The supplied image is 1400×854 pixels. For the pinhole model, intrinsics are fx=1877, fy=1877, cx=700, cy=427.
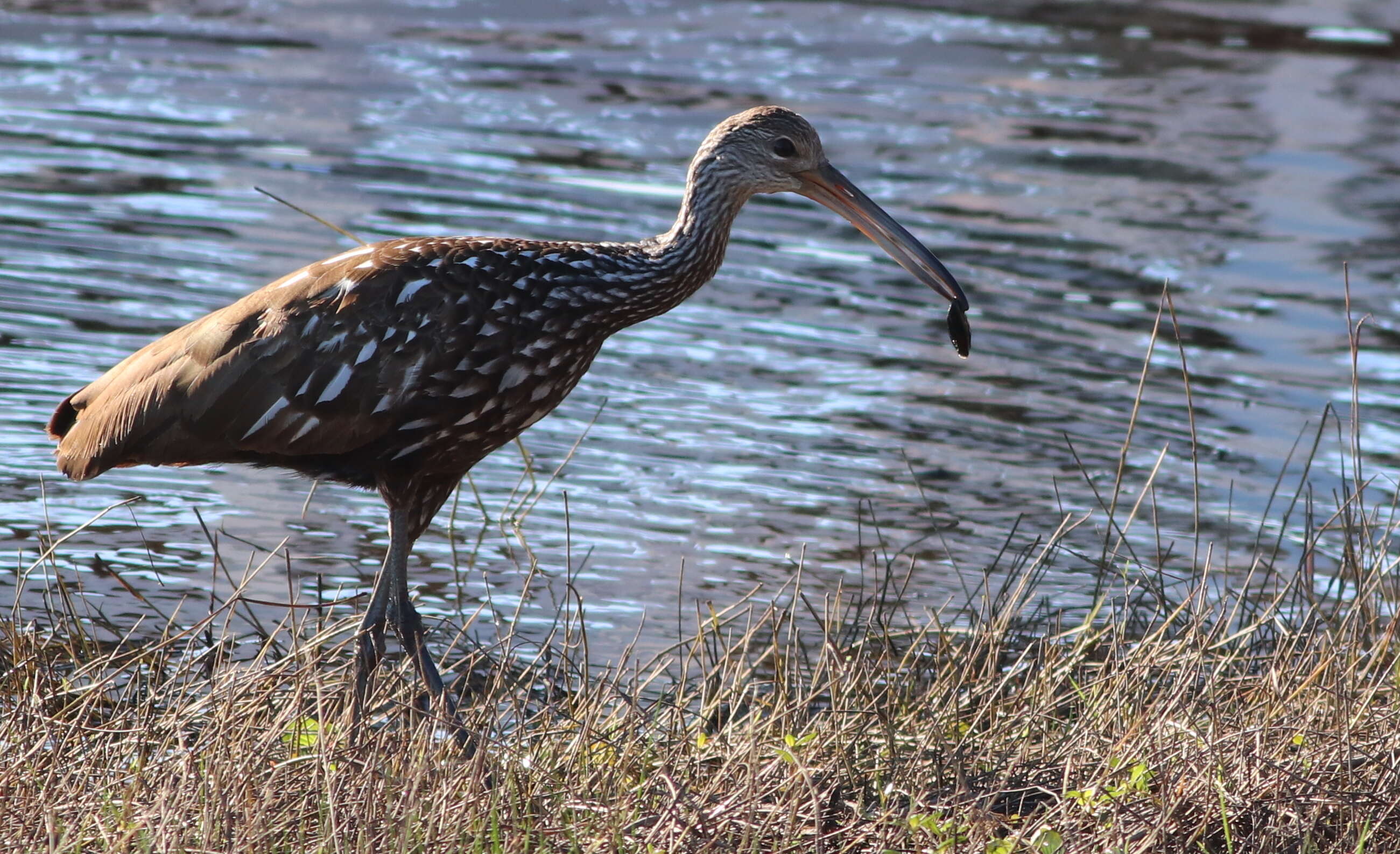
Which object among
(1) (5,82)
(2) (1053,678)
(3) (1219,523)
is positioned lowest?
(3) (1219,523)

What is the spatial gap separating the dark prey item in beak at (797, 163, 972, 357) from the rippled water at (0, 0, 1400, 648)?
0.75m

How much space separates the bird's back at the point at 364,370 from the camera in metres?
5.34

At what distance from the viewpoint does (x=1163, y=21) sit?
18594 mm

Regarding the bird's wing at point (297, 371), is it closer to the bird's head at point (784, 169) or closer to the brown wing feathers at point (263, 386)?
the brown wing feathers at point (263, 386)

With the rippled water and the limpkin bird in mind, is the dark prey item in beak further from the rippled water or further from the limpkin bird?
the rippled water

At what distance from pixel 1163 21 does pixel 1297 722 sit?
48.4 feet

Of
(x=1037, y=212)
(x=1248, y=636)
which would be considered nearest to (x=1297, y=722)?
(x=1248, y=636)

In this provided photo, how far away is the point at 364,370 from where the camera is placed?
17.5ft

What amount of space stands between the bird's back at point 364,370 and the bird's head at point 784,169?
67cm

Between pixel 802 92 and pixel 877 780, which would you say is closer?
pixel 877 780

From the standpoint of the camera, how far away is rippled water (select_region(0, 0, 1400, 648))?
774 cm

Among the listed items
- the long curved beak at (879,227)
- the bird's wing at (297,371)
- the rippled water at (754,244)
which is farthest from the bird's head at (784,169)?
the bird's wing at (297,371)

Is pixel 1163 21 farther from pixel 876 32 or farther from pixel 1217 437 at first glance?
pixel 1217 437

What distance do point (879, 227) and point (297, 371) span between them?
1884mm
